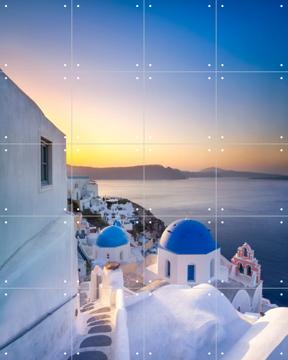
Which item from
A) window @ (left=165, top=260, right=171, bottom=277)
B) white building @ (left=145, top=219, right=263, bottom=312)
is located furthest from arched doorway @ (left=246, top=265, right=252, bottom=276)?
window @ (left=165, top=260, right=171, bottom=277)

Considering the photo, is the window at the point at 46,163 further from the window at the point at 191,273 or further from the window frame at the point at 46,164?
the window at the point at 191,273

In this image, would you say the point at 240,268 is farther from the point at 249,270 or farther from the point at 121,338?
the point at 121,338

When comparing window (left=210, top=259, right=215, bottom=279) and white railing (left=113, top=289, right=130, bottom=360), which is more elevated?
white railing (left=113, top=289, right=130, bottom=360)

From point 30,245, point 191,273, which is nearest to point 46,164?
point 30,245

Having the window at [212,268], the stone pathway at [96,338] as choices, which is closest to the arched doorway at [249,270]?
the window at [212,268]

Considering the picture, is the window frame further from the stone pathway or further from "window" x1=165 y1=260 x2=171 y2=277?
"window" x1=165 y1=260 x2=171 y2=277
